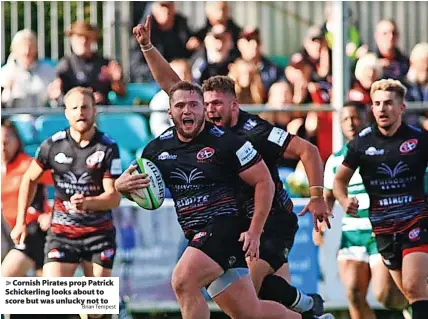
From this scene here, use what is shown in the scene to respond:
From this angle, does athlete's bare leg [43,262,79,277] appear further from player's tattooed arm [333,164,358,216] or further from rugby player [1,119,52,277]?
player's tattooed arm [333,164,358,216]

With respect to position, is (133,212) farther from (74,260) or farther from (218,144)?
(218,144)

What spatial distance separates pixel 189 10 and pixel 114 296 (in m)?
5.17

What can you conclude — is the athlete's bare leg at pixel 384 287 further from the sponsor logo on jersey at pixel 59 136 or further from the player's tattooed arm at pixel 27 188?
the player's tattooed arm at pixel 27 188

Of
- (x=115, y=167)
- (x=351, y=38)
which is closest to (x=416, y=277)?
(x=115, y=167)

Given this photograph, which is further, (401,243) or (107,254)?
(107,254)

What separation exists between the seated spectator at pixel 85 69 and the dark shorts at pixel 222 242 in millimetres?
4774

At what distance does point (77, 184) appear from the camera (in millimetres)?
10836

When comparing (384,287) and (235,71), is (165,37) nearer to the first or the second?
(235,71)

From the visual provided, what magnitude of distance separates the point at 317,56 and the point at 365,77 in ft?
3.04

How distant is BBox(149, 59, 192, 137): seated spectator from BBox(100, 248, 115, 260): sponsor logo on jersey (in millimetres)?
1954

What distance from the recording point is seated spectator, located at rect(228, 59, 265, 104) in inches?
512

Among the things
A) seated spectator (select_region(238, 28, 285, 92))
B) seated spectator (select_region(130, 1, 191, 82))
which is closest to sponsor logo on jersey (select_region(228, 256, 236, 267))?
seated spectator (select_region(238, 28, 285, 92))

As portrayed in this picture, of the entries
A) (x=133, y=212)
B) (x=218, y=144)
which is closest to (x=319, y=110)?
(x=133, y=212)

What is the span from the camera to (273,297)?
30.4 ft
